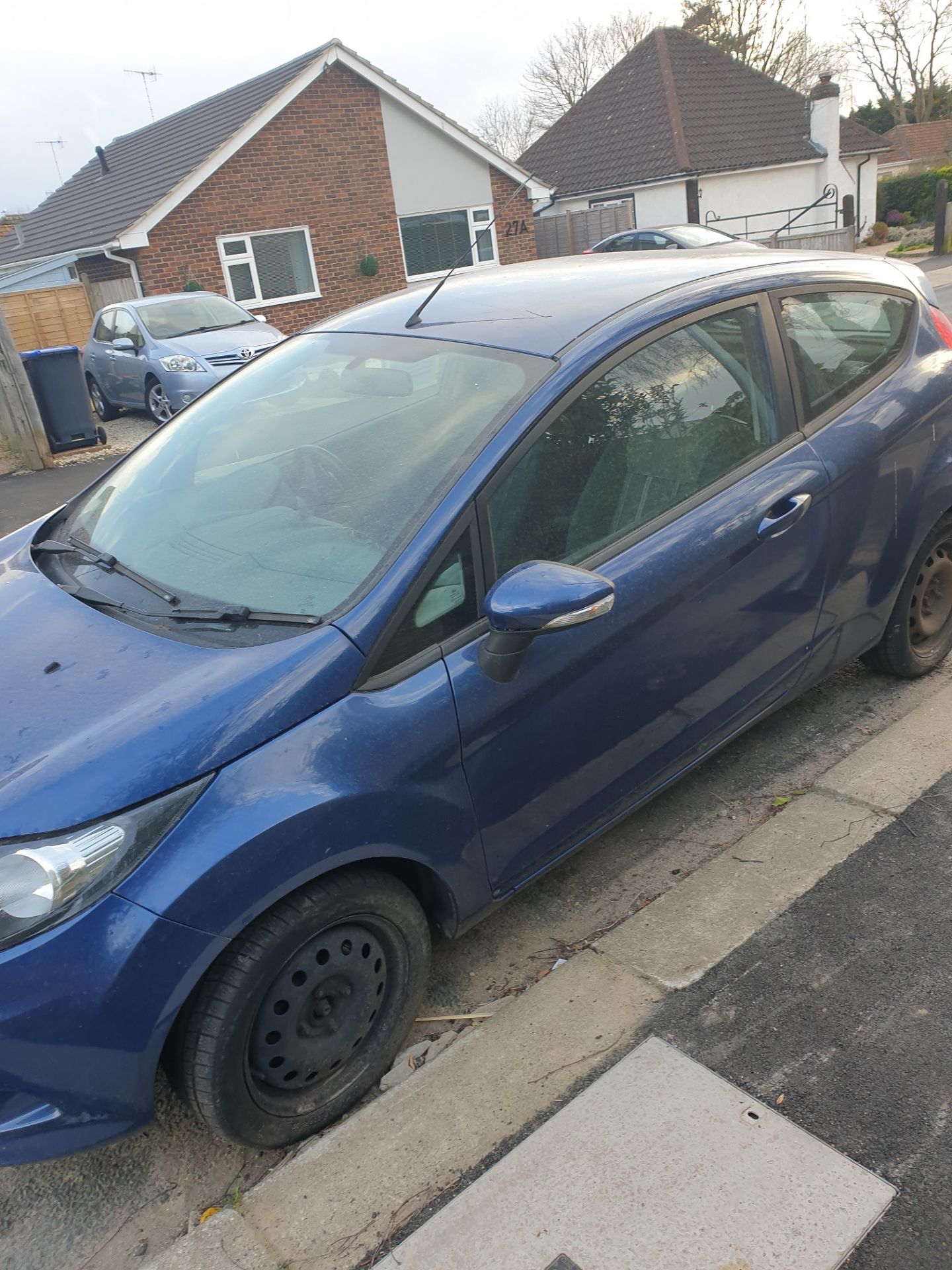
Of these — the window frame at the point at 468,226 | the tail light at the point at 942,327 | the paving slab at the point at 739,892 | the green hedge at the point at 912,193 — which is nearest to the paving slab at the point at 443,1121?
the paving slab at the point at 739,892

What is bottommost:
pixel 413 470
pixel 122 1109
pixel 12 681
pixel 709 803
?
pixel 709 803

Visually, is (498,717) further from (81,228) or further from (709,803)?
(81,228)

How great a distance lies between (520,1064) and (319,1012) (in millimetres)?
536

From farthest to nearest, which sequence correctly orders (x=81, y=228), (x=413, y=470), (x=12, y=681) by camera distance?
(x=81, y=228), (x=413, y=470), (x=12, y=681)

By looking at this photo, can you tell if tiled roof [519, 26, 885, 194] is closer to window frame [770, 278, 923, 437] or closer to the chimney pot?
the chimney pot

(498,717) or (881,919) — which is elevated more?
(498,717)

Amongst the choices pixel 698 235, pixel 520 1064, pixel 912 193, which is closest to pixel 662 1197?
pixel 520 1064

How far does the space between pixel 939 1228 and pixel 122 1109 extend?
5.31 feet

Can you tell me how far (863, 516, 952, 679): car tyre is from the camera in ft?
12.1

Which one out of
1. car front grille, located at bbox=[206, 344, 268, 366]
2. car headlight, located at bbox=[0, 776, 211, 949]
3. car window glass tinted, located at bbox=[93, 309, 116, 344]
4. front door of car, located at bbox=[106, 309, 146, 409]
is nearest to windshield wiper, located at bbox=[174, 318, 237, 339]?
front door of car, located at bbox=[106, 309, 146, 409]

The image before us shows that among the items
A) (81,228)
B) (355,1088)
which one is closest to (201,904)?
(355,1088)

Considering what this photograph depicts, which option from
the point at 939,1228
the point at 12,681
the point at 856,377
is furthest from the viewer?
the point at 856,377

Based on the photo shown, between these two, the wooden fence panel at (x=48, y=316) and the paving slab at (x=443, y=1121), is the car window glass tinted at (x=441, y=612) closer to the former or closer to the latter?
the paving slab at (x=443, y=1121)

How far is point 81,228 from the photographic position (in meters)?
19.7
